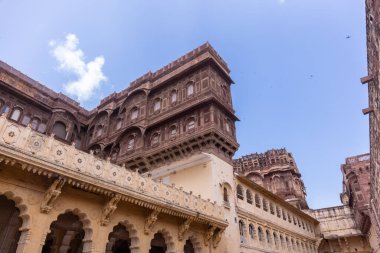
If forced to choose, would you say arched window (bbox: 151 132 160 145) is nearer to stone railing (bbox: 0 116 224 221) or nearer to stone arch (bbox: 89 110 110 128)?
stone arch (bbox: 89 110 110 128)

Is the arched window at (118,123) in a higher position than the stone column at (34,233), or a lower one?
higher

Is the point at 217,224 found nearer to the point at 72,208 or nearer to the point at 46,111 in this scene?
the point at 72,208

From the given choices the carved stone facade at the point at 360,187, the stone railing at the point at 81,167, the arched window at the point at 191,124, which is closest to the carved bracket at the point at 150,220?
the stone railing at the point at 81,167

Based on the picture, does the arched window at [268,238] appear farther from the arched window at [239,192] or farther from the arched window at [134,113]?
the arched window at [134,113]

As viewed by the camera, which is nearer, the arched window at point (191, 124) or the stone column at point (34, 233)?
the stone column at point (34, 233)

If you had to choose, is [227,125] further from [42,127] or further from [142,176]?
[42,127]

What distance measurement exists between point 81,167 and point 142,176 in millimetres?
3270

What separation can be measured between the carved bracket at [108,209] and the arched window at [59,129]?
14.2 m

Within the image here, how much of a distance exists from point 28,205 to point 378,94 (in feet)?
42.5

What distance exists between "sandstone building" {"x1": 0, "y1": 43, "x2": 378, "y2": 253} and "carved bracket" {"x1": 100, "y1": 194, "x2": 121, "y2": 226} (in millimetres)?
42

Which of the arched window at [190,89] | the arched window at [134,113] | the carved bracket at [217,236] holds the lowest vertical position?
the carved bracket at [217,236]

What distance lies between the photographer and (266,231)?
23.7 m

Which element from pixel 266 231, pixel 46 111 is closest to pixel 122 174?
pixel 46 111

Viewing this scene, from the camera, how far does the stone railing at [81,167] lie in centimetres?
863
